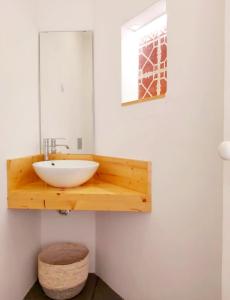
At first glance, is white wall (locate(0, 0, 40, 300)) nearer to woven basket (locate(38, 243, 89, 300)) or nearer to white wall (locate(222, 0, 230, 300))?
woven basket (locate(38, 243, 89, 300))

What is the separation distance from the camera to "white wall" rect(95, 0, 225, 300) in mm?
1062

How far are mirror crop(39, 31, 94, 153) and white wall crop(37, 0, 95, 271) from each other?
0.07 metres

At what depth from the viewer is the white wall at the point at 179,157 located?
106 centimetres

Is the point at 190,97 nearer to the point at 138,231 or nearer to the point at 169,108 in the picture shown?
the point at 169,108

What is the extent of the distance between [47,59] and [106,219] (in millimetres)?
1373

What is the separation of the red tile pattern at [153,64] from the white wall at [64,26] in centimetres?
54

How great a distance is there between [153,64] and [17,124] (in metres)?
1.00

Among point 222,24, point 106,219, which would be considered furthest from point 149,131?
point 106,219

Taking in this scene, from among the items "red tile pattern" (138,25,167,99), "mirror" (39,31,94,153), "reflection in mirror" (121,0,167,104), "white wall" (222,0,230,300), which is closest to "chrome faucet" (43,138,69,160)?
"mirror" (39,31,94,153)

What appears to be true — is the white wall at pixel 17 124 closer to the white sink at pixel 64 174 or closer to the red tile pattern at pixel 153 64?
the white sink at pixel 64 174

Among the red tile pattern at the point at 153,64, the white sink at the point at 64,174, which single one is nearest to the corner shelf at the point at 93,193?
the white sink at the point at 64,174

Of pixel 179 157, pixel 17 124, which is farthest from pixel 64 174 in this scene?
pixel 179 157

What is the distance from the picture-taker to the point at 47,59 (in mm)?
1906

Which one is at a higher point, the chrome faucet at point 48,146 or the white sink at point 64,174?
the chrome faucet at point 48,146
